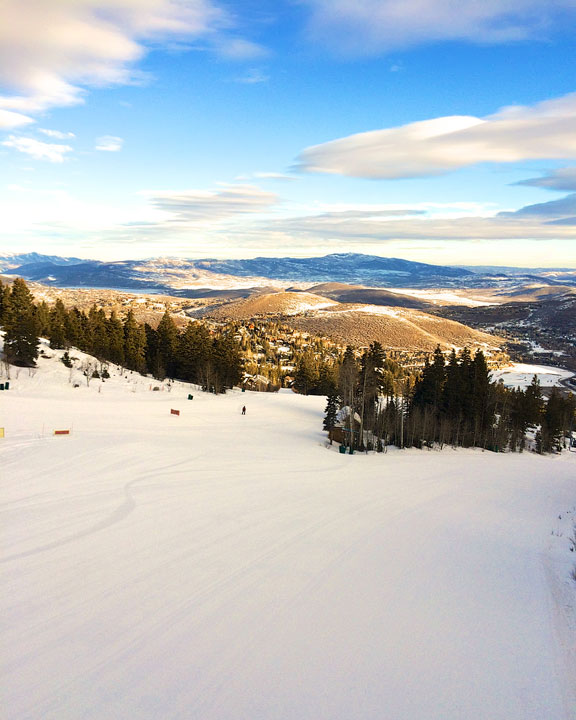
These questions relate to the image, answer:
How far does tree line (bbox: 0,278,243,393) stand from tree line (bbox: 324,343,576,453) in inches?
812

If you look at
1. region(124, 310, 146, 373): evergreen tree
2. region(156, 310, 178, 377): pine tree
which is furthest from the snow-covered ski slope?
region(156, 310, 178, 377): pine tree

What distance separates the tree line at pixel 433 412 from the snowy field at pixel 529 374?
359ft

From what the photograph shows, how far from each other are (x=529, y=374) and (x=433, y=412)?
155428mm

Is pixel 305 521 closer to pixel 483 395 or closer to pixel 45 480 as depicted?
pixel 45 480

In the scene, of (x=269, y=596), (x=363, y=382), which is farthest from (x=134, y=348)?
(x=269, y=596)

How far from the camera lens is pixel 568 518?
15711 millimetres

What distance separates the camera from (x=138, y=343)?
60562 mm

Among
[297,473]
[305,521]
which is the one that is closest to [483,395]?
[297,473]

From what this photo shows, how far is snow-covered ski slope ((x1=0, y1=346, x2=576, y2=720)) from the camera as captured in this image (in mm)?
5902

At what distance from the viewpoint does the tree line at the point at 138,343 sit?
173 feet

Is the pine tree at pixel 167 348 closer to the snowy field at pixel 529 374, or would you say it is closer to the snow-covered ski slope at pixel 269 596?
the snow-covered ski slope at pixel 269 596

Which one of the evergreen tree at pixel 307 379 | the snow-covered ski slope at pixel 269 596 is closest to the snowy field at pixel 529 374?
the evergreen tree at pixel 307 379

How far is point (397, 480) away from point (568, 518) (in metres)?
6.49

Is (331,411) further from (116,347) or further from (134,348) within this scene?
(116,347)
